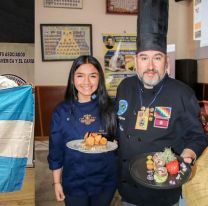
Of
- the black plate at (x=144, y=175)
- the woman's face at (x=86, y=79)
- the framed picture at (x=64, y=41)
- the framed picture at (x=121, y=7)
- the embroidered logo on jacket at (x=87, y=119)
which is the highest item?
the framed picture at (x=121, y=7)

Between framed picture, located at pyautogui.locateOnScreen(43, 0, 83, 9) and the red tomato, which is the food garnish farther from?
framed picture, located at pyautogui.locateOnScreen(43, 0, 83, 9)

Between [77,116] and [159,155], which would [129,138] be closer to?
[159,155]

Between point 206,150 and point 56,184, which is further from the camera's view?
point 56,184

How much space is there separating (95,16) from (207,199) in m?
3.72

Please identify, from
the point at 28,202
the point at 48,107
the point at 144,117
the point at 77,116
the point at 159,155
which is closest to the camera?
the point at 159,155

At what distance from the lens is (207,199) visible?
1329 millimetres

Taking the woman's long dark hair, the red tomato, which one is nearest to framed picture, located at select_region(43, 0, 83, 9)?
the woman's long dark hair

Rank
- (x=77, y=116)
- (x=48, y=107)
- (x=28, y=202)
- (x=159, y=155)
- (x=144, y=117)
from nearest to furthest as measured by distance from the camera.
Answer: (x=159, y=155)
(x=144, y=117)
(x=77, y=116)
(x=28, y=202)
(x=48, y=107)

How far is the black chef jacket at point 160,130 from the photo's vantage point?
55.2 inches

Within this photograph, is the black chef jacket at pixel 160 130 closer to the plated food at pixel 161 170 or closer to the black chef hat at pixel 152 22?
the plated food at pixel 161 170

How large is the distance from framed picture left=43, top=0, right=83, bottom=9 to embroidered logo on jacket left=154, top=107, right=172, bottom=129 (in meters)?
3.41

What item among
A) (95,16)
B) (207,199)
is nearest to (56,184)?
(207,199)

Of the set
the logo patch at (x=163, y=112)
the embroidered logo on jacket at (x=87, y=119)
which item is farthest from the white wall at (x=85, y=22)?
the logo patch at (x=163, y=112)

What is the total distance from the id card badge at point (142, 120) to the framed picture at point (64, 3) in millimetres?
3383
